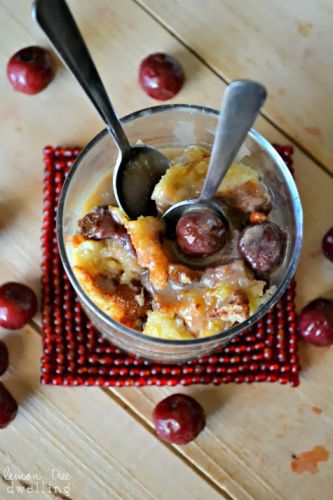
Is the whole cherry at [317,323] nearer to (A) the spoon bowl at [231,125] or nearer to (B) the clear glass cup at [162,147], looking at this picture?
(B) the clear glass cup at [162,147]

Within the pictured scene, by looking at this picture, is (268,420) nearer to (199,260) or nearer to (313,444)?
(313,444)

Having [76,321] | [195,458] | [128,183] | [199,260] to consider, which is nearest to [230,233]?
[199,260]

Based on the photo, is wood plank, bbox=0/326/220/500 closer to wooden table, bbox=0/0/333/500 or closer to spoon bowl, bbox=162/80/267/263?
wooden table, bbox=0/0/333/500

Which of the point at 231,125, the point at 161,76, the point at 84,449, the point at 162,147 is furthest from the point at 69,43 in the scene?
the point at 84,449

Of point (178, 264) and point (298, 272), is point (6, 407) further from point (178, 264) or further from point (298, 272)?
Result: point (298, 272)

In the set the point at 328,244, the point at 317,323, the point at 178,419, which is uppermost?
the point at 328,244

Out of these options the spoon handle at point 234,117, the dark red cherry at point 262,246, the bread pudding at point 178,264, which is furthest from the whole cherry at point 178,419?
the spoon handle at point 234,117

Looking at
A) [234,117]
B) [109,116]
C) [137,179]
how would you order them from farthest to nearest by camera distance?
[137,179]
[109,116]
[234,117]
